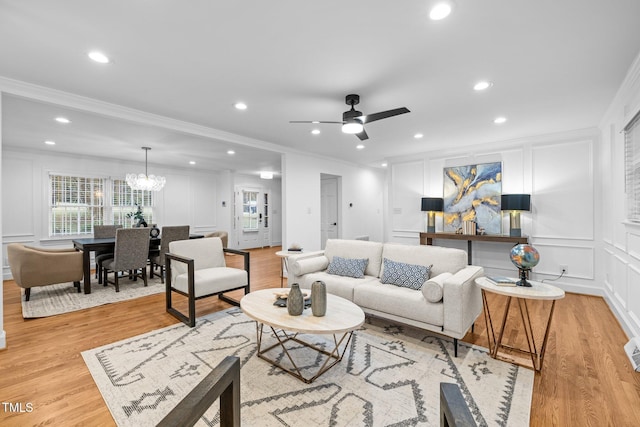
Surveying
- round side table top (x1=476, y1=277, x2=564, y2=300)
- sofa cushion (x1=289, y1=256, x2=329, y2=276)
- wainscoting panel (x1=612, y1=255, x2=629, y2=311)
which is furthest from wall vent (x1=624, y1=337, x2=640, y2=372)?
sofa cushion (x1=289, y1=256, x2=329, y2=276)

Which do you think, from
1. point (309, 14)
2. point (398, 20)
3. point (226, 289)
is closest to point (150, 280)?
point (226, 289)

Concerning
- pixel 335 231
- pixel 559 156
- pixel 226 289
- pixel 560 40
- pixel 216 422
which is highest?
pixel 560 40

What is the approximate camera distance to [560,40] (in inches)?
84.4

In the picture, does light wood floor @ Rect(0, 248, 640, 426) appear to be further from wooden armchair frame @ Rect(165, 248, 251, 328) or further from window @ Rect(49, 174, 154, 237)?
window @ Rect(49, 174, 154, 237)

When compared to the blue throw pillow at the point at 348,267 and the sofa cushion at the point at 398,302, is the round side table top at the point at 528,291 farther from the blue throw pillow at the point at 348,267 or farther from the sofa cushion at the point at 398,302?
the blue throw pillow at the point at 348,267

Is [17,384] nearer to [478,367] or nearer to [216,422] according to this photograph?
[216,422]

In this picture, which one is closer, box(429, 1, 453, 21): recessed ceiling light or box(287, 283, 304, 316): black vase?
box(429, 1, 453, 21): recessed ceiling light

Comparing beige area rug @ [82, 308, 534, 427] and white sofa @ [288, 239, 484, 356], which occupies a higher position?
white sofa @ [288, 239, 484, 356]

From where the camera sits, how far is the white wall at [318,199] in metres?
5.62

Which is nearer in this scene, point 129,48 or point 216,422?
point 216,422

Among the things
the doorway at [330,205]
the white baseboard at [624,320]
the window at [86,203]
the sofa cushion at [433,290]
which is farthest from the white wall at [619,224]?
the window at [86,203]

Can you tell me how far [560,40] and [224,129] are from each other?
3936 millimetres

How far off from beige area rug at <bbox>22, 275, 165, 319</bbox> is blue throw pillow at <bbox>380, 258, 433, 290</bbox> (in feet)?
11.5

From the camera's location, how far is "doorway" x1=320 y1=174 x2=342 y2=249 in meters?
7.23
